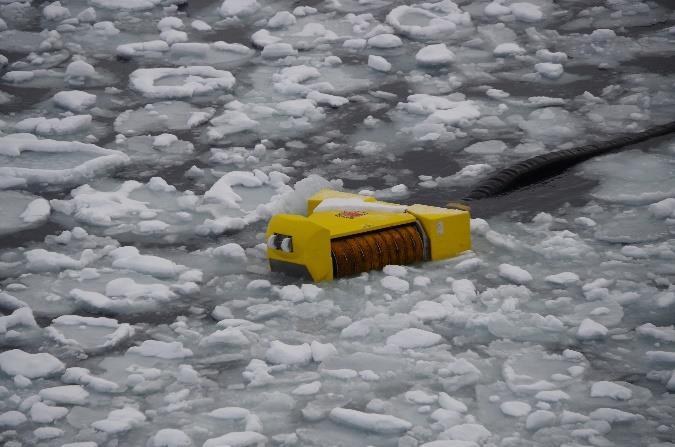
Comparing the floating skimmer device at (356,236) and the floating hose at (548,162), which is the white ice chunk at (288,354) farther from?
the floating hose at (548,162)

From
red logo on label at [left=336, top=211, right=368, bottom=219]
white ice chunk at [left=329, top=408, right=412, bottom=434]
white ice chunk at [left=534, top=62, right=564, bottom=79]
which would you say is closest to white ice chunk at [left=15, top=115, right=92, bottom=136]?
red logo on label at [left=336, top=211, right=368, bottom=219]

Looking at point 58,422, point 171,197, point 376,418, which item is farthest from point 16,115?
point 376,418

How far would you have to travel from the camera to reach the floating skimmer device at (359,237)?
4.57 m

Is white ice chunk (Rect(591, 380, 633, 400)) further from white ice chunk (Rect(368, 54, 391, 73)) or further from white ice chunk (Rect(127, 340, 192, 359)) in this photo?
white ice chunk (Rect(368, 54, 391, 73))

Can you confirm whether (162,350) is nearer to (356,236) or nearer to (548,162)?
(356,236)

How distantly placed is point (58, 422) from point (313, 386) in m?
0.84

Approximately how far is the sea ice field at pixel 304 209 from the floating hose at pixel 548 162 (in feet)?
0.19

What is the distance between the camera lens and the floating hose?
5.52 metres

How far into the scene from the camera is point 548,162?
19.0 feet

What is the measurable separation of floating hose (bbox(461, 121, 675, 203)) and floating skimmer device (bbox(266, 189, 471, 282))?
2.03 feet

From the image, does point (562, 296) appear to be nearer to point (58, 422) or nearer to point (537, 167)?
point (537, 167)

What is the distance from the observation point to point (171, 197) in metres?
5.60

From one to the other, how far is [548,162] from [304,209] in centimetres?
135

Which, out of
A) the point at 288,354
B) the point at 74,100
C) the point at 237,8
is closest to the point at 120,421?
the point at 288,354
